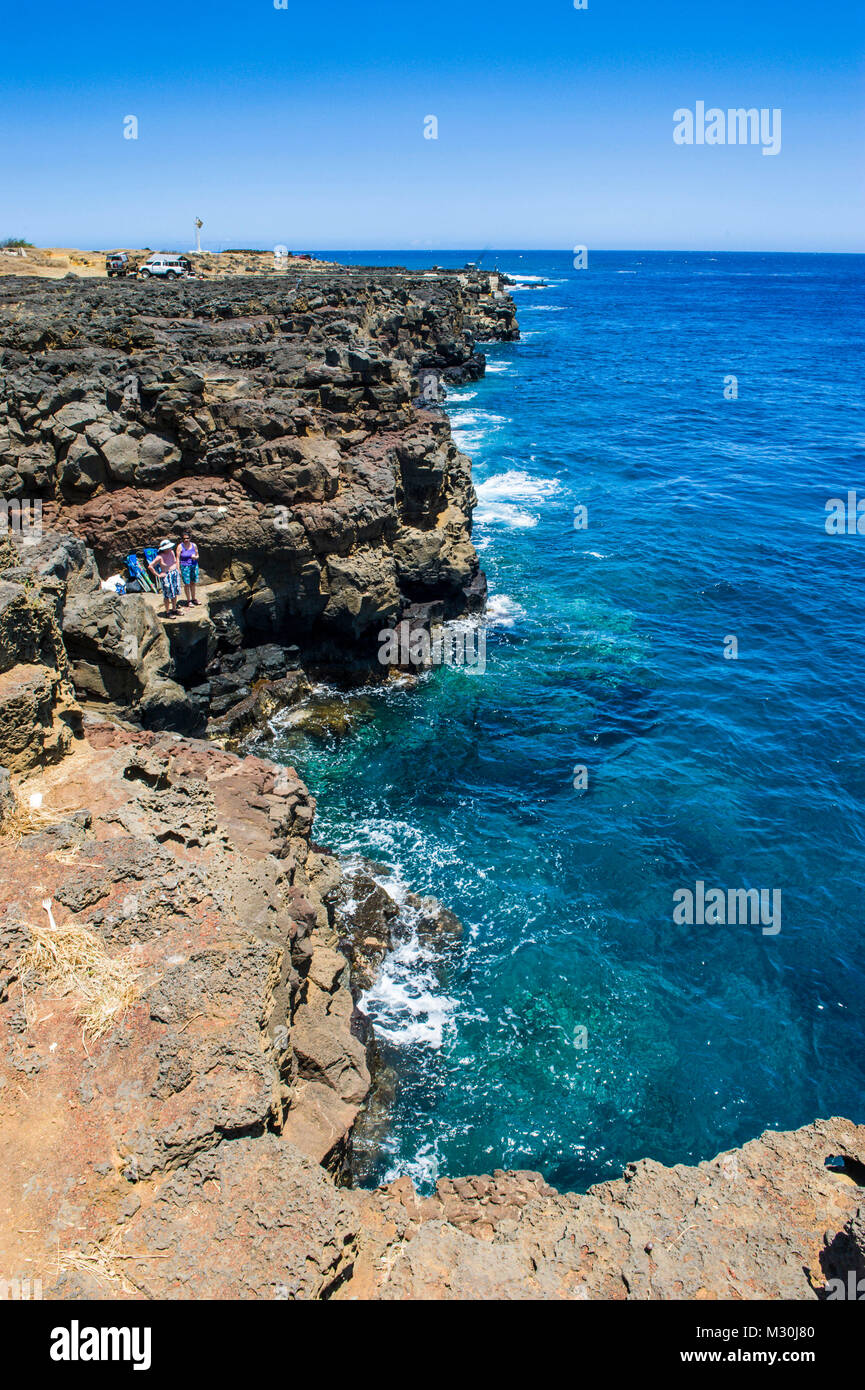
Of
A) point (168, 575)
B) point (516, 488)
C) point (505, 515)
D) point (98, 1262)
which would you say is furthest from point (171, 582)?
point (516, 488)

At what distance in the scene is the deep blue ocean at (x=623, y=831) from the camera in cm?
1473

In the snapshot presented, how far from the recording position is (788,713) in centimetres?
2600

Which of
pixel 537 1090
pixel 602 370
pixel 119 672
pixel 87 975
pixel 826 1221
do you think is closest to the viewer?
pixel 826 1221

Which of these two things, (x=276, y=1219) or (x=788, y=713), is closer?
(x=276, y=1219)

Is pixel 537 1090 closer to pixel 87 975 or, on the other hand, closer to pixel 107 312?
pixel 87 975

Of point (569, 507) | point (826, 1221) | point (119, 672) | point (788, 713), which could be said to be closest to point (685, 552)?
point (569, 507)

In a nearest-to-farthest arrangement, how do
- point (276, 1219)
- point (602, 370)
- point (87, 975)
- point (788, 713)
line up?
1. point (276, 1219)
2. point (87, 975)
3. point (788, 713)
4. point (602, 370)

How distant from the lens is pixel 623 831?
20.8 metres

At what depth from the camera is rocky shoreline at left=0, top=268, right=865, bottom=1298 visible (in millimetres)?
7953

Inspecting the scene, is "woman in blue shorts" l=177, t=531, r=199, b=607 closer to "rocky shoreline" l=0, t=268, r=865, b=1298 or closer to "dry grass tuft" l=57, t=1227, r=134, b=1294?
"rocky shoreline" l=0, t=268, r=865, b=1298

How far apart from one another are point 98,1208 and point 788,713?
79.4 ft

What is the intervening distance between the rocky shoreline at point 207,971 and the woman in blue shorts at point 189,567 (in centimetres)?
52

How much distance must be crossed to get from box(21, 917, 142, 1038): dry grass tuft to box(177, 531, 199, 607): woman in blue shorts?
14.4m
